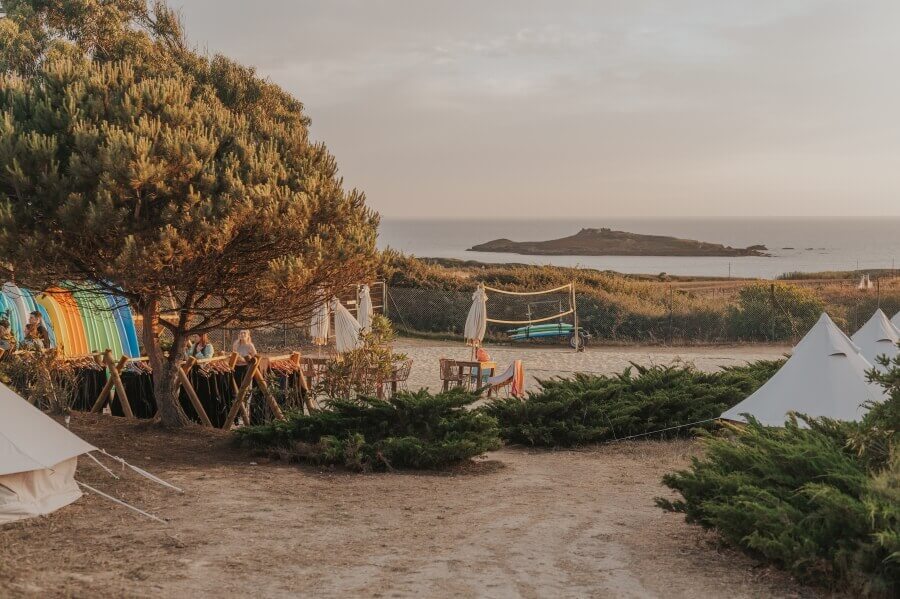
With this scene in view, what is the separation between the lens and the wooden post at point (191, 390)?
12078mm

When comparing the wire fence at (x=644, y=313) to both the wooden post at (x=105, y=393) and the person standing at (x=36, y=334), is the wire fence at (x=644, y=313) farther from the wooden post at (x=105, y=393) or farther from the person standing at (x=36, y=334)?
the wooden post at (x=105, y=393)

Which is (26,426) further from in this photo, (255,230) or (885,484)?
(885,484)

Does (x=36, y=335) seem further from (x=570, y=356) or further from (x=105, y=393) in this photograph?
(x=570, y=356)

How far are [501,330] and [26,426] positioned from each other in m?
22.6

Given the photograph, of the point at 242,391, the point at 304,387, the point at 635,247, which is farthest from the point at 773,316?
the point at 635,247

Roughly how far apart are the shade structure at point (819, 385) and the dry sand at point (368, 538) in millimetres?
1367

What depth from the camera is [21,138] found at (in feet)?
30.8

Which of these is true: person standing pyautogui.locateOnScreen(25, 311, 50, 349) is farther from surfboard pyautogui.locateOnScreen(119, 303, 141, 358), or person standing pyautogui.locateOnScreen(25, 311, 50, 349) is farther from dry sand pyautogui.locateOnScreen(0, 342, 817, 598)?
dry sand pyautogui.locateOnScreen(0, 342, 817, 598)

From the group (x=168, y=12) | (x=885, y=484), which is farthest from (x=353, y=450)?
(x=168, y=12)

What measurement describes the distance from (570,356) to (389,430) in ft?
46.8

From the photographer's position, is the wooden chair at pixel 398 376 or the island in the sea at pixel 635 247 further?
the island in the sea at pixel 635 247

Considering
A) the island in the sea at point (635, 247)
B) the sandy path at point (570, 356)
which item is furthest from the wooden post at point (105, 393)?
the island in the sea at point (635, 247)

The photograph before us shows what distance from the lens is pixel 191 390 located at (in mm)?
12141

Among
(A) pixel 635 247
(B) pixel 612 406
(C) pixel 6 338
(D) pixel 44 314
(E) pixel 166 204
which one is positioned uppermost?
(A) pixel 635 247
